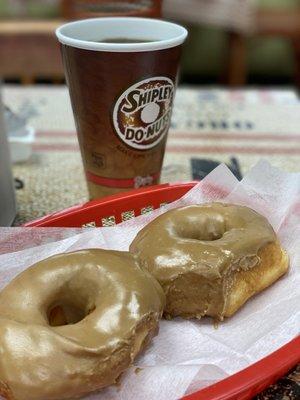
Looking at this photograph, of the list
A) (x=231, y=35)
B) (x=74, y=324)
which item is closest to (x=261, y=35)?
(x=231, y=35)

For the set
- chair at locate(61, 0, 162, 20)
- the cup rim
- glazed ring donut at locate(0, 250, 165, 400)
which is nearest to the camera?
glazed ring donut at locate(0, 250, 165, 400)

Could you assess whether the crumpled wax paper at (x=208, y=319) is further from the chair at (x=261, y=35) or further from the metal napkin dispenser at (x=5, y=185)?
the chair at (x=261, y=35)

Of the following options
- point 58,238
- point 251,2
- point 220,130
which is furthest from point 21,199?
point 251,2

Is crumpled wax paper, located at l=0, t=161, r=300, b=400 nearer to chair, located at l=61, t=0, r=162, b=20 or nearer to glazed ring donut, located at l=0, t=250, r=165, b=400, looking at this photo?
glazed ring donut, located at l=0, t=250, r=165, b=400

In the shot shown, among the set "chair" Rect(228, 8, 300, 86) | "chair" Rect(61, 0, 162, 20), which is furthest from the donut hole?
"chair" Rect(228, 8, 300, 86)

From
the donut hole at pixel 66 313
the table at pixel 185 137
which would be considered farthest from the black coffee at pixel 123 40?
the donut hole at pixel 66 313

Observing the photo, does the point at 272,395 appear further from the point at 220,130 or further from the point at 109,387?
the point at 220,130
